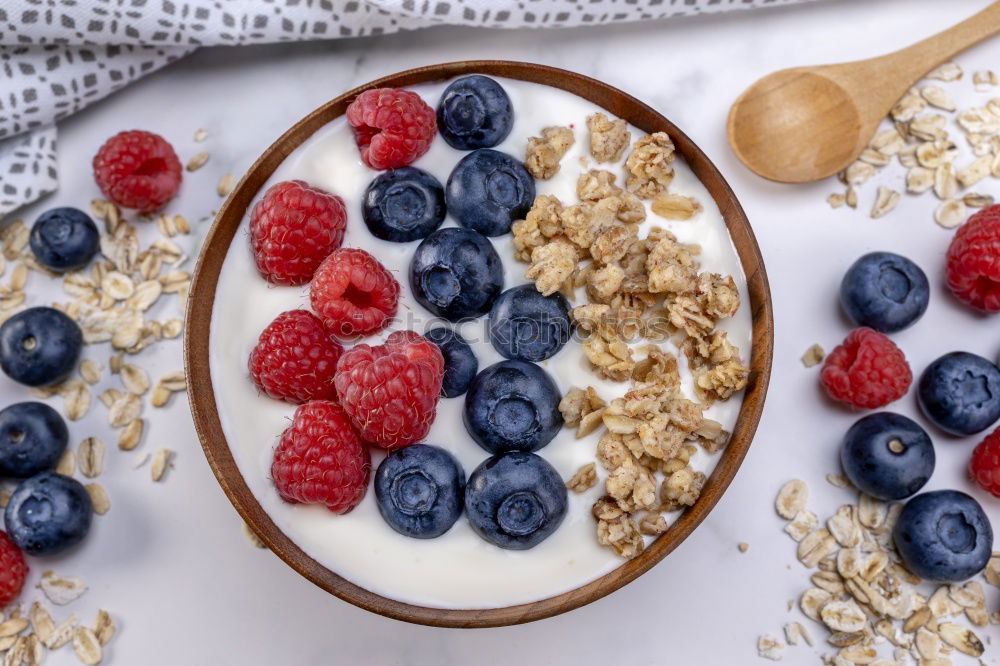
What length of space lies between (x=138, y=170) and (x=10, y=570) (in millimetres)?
753

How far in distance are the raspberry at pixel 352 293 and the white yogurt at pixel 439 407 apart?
0.05m

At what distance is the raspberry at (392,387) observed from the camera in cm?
126

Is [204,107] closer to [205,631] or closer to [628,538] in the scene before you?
[205,631]

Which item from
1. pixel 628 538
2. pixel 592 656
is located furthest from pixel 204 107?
pixel 592 656

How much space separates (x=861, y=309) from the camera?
1.64m

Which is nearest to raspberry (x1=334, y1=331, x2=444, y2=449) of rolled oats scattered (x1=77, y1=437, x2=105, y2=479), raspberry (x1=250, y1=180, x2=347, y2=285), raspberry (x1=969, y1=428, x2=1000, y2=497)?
raspberry (x1=250, y1=180, x2=347, y2=285)

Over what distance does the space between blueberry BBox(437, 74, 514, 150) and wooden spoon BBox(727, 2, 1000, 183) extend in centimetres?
52

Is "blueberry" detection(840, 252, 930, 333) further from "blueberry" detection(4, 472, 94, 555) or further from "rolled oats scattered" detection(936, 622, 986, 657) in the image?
"blueberry" detection(4, 472, 94, 555)

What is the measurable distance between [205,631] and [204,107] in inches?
39.6

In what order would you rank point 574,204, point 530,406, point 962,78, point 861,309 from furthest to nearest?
point 962,78 → point 861,309 → point 574,204 → point 530,406

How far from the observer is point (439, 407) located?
139cm

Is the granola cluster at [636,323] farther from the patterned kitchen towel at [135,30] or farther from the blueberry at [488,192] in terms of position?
the patterned kitchen towel at [135,30]

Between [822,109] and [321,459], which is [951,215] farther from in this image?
[321,459]

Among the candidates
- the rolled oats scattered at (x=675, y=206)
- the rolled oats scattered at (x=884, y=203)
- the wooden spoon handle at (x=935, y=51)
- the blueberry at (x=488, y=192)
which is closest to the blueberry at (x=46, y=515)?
the blueberry at (x=488, y=192)
